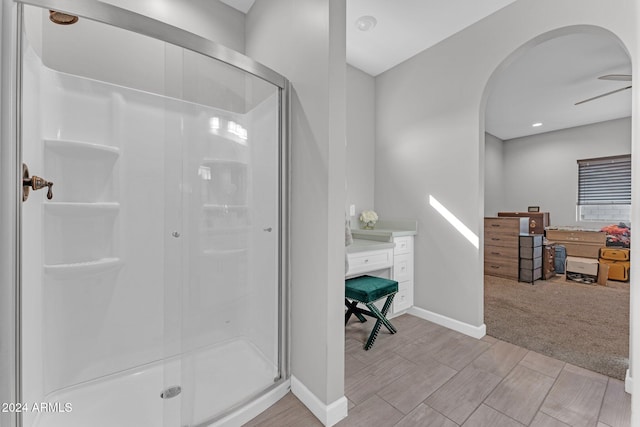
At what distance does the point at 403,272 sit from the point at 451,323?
0.63 m

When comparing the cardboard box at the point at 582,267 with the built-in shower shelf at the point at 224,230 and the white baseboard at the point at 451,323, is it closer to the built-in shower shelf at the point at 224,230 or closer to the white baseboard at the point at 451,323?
the white baseboard at the point at 451,323

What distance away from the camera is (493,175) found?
614 cm

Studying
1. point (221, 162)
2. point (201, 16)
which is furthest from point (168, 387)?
point (201, 16)

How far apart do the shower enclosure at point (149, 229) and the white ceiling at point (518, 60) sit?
1.38 m

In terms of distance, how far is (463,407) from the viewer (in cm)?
149

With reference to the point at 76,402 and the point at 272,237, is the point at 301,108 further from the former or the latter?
the point at 76,402

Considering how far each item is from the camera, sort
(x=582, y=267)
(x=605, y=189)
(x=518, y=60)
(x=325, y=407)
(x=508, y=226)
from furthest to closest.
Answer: (x=605, y=189) → (x=508, y=226) → (x=582, y=267) → (x=518, y=60) → (x=325, y=407)

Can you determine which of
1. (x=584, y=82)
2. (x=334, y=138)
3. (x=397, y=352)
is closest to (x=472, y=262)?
(x=397, y=352)

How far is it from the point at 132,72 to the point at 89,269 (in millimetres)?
1321

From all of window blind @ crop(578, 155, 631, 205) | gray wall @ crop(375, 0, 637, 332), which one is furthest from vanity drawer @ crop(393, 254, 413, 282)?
window blind @ crop(578, 155, 631, 205)

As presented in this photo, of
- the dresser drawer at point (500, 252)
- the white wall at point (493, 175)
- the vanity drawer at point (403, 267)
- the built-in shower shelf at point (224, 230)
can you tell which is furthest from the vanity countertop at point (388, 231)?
the white wall at point (493, 175)

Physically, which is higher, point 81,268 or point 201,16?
point 201,16

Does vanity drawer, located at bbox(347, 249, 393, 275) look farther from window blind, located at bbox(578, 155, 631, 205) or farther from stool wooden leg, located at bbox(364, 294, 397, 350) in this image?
window blind, located at bbox(578, 155, 631, 205)

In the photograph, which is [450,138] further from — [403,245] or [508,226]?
[508,226]
